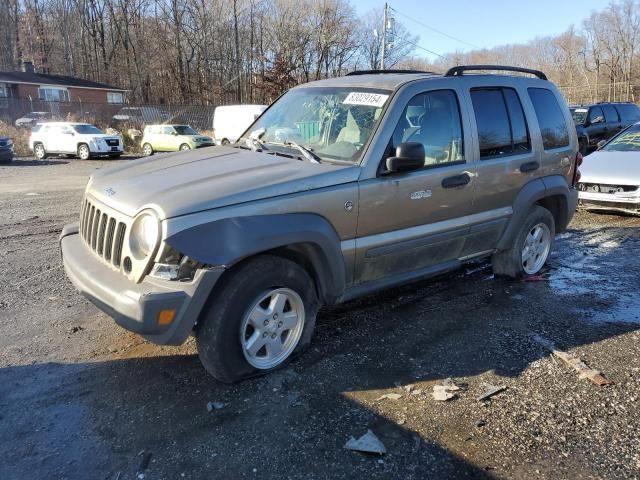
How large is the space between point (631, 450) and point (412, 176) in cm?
221

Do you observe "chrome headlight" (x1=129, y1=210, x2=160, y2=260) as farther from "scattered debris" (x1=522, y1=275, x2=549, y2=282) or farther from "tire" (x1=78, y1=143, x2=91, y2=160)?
"tire" (x1=78, y1=143, x2=91, y2=160)

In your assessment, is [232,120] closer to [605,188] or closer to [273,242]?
[605,188]

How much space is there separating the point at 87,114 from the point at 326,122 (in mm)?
33934

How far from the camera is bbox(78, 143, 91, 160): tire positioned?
76.0ft

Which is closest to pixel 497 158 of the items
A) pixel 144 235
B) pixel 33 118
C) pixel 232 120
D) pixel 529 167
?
pixel 529 167

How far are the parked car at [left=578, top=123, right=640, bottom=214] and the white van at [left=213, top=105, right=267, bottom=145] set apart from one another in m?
16.6

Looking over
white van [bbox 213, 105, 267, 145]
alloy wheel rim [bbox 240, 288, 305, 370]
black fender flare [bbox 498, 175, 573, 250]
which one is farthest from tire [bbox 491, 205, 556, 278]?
white van [bbox 213, 105, 267, 145]

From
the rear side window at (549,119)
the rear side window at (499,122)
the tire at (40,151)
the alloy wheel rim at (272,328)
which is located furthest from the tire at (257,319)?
the tire at (40,151)

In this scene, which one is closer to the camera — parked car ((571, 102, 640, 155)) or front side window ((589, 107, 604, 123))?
parked car ((571, 102, 640, 155))

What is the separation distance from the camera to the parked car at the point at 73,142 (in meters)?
23.2

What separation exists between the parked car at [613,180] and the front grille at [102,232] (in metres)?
7.95

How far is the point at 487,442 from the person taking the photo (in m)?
2.84

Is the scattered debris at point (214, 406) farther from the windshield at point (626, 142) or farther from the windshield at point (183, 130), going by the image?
the windshield at point (183, 130)

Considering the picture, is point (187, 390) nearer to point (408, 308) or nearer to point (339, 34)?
point (408, 308)
